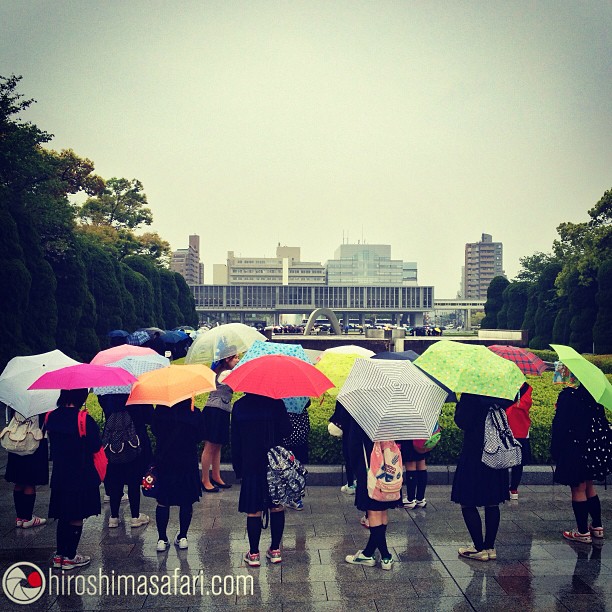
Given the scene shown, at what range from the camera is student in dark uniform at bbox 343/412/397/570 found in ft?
18.4

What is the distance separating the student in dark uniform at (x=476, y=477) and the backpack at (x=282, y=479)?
5.15ft

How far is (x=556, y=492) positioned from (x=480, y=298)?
182 metres

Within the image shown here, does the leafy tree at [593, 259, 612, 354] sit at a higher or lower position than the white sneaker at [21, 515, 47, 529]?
higher

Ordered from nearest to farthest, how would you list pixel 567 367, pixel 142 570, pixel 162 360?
pixel 142 570
pixel 567 367
pixel 162 360

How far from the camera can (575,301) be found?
30.0 m

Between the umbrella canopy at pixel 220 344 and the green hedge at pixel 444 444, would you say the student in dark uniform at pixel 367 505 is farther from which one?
the green hedge at pixel 444 444

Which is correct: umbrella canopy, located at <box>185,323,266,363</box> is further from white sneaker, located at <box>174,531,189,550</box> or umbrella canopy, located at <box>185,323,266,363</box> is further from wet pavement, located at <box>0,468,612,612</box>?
white sneaker, located at <box>174,531,189,550</box>

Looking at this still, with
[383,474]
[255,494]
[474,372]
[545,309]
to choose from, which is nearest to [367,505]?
[383,474]

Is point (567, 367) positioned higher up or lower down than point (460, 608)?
higher up

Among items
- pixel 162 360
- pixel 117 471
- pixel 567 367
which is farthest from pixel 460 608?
pixel 162 360

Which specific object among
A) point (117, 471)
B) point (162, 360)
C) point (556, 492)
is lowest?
point (556, 492)

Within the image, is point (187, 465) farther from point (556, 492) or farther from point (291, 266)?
point (291, 266)

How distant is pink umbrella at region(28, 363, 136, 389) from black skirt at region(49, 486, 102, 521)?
995mm

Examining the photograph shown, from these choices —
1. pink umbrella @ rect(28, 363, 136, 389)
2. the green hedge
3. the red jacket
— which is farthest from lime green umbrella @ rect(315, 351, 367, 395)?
pink umbrella @ rect(28, 363, 136, 389)
